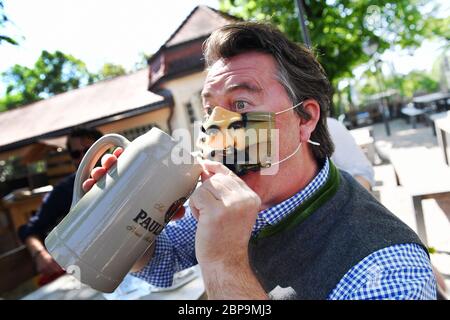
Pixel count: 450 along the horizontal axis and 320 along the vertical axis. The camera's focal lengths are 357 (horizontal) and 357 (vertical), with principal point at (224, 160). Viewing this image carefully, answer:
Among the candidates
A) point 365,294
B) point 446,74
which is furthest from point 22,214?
point 446,74

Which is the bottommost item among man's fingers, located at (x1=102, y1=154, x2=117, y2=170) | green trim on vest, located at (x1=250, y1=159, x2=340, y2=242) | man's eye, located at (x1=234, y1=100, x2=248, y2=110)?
green trim on vest, located at (x1=250, y1=159, x2=340, y2=242)

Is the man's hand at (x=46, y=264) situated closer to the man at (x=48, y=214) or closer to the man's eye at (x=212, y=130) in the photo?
the man at (x=48, y=214)

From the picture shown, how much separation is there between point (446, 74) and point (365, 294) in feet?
88.8

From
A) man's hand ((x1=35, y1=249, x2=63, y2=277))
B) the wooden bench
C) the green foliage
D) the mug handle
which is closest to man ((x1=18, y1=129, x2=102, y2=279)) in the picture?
man's hand ((x1=35, y1=249, x2=63, y2=277))

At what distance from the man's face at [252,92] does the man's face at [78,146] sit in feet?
7.24

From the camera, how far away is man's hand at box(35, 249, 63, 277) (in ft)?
8.70

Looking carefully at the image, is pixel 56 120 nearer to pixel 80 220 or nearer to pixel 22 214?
pixel 22 214

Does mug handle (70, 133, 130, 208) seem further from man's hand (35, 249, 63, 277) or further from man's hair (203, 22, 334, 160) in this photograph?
man's hand (35, 249, 63, 277)

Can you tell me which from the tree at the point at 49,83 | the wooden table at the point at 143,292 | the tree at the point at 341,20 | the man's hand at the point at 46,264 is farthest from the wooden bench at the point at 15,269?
the tree at the point at 49,83

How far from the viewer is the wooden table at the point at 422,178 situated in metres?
2.13

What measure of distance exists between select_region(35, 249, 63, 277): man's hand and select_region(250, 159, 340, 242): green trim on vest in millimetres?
2048

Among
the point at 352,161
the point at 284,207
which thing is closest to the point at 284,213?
the point at 284,207

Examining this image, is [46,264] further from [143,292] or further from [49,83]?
[49,83]

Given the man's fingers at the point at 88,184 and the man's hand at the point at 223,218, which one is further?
the man's fingers at the point at 88,184
